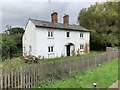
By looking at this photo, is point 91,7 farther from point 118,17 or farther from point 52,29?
point 52,29

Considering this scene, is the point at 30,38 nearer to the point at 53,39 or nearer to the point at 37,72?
the point at 53,39

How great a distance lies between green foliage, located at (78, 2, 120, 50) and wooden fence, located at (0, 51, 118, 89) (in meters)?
28.7

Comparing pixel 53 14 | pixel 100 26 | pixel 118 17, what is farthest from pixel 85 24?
pixel 53 14

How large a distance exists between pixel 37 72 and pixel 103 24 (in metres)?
36.0

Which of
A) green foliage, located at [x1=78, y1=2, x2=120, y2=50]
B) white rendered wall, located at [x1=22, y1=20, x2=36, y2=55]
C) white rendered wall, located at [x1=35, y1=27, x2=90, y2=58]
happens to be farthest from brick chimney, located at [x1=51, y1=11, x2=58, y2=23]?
green foliage, located at [x1=78, y1=2, x2=120, y2=50]

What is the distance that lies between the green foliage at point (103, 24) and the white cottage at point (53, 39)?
5.97 meters

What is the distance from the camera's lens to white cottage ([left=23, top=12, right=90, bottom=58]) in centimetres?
2847

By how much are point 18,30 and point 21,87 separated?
4397 cm

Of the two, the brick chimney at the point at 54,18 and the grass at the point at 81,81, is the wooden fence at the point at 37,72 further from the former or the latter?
the brick chimney at the point at 54,18

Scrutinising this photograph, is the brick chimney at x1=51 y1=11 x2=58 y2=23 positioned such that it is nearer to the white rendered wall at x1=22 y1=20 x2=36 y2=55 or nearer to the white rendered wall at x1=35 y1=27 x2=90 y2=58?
the white rendered wall at x1=35 y1=27 x2=90 y2=58

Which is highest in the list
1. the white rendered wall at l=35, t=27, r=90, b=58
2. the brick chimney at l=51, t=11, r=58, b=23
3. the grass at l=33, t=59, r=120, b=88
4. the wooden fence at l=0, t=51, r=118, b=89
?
the brick chimney at l=51, t=11, r=58, b=23

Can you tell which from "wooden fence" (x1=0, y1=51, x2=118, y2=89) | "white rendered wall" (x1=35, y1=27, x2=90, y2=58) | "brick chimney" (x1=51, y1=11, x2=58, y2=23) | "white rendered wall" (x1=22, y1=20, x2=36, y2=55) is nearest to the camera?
"wooden fence" (x1=0, y1=51, x2=118, y2=89)

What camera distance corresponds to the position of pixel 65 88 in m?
9.60

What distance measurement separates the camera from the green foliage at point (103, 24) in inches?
1666
